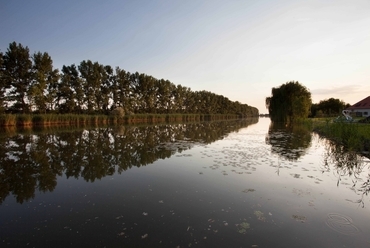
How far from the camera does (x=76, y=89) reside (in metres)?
36.2

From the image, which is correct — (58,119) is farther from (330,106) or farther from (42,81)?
(330,106)

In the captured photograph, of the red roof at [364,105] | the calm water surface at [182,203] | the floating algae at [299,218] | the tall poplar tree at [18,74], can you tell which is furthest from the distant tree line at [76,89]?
the red roof at [364,105]

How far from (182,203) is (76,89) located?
38.5 metres

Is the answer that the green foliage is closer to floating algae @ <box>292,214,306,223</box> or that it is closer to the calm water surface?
the calm water surface

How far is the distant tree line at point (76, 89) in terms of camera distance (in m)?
28.7

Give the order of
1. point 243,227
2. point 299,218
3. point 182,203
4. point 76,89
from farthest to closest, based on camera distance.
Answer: point 76,89 < point 182,203 < point 299,218 < point 243,227

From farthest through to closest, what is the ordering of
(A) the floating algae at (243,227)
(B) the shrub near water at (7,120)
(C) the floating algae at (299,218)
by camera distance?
(B) the shrub near water at (7,120) < (C) the floating algae at (299,218) < (A) the floating algae at (243,227)

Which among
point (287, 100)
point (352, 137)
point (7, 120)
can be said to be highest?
point (287, 100)

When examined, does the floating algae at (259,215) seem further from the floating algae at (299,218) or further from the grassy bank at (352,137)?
the grassy bank at (352,137)

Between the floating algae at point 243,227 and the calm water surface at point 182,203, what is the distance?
2cm

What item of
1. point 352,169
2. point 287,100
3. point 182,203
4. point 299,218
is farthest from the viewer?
point 287,100

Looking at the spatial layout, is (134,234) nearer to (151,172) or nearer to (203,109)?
(151,172)

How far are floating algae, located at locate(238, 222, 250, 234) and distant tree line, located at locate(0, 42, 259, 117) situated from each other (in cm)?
3256

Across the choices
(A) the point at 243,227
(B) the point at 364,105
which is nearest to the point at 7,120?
(A) the point at 243,227
